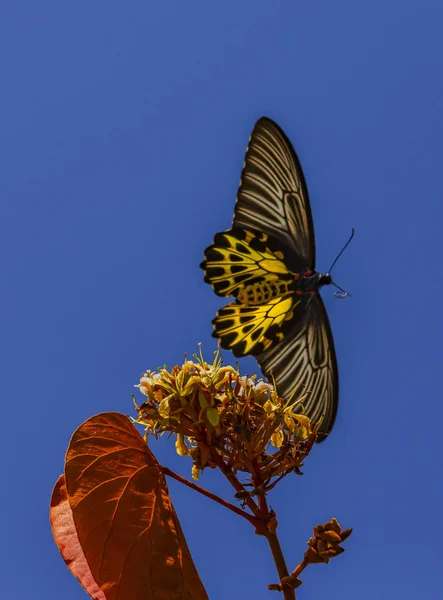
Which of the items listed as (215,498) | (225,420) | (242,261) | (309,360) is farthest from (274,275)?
(215,498)

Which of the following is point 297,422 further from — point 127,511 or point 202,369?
Answer: point 127,511

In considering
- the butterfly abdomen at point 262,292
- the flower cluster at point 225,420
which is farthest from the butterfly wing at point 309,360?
the flower cluster at point 225,420

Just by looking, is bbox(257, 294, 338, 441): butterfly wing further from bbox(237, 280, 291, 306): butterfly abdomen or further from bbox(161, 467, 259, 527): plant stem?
bbox(161, 467, 259, 527): plant stem

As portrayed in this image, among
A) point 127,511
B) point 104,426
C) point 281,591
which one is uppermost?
point 104,426

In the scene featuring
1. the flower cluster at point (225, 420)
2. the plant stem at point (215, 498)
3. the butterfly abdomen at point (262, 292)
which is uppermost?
the butterfly abdomen at point (262, 292)

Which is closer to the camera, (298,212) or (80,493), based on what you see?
(80,493)

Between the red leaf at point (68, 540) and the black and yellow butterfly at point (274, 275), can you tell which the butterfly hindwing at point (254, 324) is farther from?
the red leaf at point (68, 540)

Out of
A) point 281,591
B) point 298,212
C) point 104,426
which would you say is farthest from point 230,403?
point 298,212
